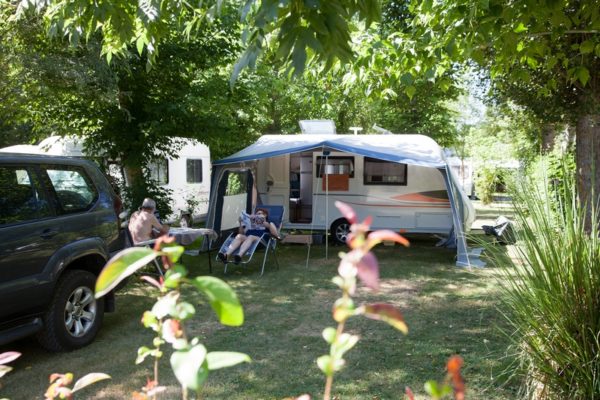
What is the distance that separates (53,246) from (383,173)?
8.22 metres

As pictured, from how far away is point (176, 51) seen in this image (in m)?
9.87

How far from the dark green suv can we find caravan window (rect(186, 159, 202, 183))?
1037 centimetres

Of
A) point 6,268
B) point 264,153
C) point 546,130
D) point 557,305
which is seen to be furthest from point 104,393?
point 546,130

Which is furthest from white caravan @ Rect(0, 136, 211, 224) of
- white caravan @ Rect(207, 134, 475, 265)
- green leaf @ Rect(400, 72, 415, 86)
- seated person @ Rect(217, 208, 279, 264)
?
green leaf @ Rect(400, 72, 415, 86)

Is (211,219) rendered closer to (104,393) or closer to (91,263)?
(91,263)

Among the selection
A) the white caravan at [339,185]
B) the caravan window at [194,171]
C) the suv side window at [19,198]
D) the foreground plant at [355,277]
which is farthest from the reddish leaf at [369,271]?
the caravan window at [194,171]

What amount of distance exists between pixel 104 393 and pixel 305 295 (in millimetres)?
3604

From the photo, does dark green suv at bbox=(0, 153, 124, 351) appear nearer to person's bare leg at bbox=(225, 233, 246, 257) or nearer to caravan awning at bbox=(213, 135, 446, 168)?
person's bare leg at bbox=(225, 233, 246, 257)

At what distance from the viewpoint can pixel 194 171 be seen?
1627cm

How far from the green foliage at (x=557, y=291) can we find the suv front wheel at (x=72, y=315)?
378cm

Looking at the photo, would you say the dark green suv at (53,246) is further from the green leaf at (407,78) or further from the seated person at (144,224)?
the green leaf at (407,78)

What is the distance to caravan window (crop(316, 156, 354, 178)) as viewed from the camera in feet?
39.3

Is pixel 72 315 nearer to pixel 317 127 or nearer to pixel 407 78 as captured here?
pixel 407 78

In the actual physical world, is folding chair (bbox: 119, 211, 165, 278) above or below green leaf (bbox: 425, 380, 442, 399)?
below
